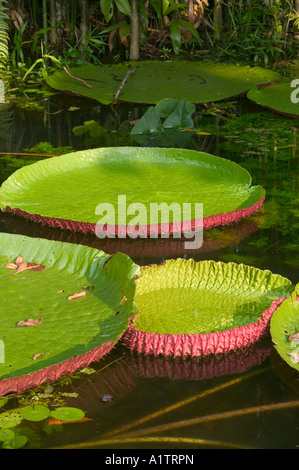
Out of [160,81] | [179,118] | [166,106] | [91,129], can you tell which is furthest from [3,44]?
[179,118]

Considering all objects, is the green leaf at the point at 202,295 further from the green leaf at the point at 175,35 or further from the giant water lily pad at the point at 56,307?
the green leaf at the point at 175,35

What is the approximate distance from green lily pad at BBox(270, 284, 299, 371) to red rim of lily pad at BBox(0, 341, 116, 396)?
0.38 meters

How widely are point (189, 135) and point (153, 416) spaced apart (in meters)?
2.37

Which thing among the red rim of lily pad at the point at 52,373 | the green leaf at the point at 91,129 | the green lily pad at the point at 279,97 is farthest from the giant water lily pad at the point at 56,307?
the green lily pad at the point at 279,97

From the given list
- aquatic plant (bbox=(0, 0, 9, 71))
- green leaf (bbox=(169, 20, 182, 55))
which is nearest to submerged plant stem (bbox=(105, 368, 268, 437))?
aquatic plant (bbox=(0, 0, 9, 71))

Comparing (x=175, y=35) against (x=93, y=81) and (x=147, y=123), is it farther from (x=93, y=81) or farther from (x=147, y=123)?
(x=147, y=123)

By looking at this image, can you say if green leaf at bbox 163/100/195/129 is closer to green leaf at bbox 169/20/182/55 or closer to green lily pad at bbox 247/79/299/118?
green lily pad at bbox 247/79/299/118

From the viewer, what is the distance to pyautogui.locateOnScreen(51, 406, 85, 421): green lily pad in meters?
1.55

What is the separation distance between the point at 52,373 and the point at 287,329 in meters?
0.57

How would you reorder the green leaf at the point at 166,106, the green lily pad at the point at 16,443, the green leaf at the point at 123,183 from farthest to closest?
1. the green leaf at the point at 166,106
2. the green leaf at the point at 123,183
3. the green lily pad at the point at 16,443

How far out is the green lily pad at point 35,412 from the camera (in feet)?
5.08

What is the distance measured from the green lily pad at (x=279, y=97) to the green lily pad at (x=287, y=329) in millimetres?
2217

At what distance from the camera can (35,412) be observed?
5.14 feet

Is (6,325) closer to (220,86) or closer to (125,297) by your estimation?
(125,297)
